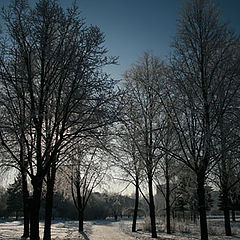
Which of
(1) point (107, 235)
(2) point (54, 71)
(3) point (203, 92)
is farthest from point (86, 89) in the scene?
(1) point (107, 235)

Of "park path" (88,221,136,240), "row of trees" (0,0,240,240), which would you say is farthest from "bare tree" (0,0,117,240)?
"park path" (88,221,136,240)

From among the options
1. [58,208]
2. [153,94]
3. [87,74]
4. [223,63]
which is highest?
[153,94]

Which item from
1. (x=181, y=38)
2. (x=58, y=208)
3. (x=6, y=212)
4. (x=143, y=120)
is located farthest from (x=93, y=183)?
(x=58, y=208)

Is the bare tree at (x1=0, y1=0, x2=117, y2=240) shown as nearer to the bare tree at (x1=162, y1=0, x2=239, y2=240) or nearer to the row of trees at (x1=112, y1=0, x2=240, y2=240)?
the row of trees at (x1=112, y1=0, x2=240, y2=240)

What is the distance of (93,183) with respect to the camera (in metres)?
21.5

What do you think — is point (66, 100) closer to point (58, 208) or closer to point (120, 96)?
point (120, 96)

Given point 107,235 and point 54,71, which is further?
point 107,235

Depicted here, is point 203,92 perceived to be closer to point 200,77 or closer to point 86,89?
point 200,77

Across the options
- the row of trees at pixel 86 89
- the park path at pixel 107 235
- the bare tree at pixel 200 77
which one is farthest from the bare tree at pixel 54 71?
the park path at pixel 107 235

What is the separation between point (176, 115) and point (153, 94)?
5.07 meters

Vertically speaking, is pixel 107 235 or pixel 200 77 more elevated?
pixel 200 77

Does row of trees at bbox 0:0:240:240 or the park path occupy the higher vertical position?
row of trees at bbox 0:0:240:240

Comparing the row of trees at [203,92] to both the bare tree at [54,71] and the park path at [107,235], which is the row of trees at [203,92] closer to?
the bare tree at [54,71]

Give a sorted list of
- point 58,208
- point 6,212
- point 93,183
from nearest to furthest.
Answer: point 93,183 → point 6,212 → point 58,208
